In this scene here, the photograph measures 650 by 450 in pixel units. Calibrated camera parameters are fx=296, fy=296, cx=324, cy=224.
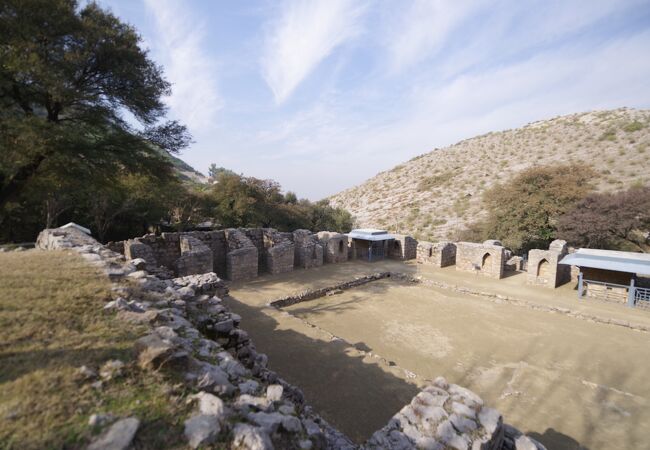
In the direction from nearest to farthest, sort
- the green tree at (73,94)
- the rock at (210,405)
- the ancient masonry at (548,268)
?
1. the rock at (210,405)
2. the green tree at (73,94)
3. the ancient masonry at (548,268)

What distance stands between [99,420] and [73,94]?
9.07 m

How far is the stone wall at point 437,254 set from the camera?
51.8ft

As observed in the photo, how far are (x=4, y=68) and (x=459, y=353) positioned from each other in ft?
42.1

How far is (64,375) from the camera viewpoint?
2.11 m

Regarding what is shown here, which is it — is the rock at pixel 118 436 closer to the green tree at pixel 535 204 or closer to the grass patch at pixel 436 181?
the green tree at pixel 535 204

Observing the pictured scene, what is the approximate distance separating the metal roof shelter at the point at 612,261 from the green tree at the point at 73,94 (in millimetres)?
15398

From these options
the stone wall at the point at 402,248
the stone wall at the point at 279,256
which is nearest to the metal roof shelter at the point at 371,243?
the stone wall at the point at 402,248

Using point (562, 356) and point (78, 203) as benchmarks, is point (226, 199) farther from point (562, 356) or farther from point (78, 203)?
point (562, 356)

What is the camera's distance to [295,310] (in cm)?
945

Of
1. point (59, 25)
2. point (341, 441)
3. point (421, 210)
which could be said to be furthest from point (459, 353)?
point (421, 210)

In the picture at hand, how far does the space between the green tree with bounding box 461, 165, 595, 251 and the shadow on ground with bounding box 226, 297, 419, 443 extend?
14.4 metres

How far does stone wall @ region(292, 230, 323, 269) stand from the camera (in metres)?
14.1

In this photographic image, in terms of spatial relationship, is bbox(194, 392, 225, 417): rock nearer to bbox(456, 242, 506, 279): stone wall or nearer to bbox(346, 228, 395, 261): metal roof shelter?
bbox(346, 228, 395, 261): metal roof shelter

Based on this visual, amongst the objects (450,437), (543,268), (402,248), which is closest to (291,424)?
(450,437)
